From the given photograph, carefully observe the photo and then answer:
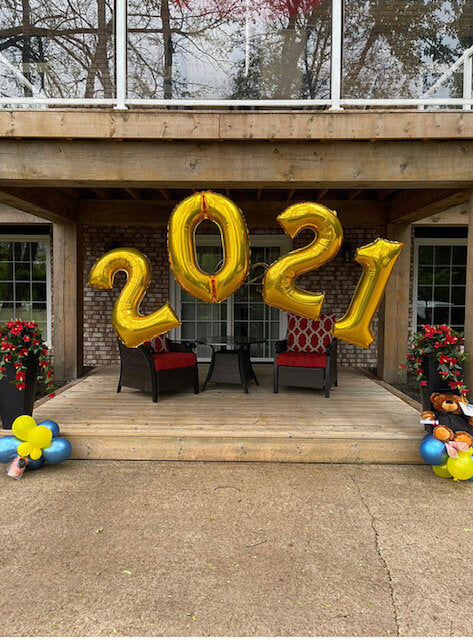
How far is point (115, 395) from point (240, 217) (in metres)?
2.70

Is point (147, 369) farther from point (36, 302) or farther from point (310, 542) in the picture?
point (36, 302)

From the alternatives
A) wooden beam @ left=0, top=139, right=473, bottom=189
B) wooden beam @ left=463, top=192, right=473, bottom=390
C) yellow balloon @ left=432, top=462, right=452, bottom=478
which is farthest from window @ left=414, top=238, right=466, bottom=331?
yellow balloon @ left=432, top=462, right=452, bottom=478

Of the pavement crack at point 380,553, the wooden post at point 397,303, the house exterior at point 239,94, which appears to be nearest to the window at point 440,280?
the wooden post at point 397,303

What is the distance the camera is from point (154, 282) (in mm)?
7270

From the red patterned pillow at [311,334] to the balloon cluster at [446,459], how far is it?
227 cm

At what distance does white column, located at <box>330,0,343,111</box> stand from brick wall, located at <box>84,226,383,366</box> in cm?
371

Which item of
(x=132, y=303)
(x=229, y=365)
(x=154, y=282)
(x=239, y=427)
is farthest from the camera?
(x=154, y=282)

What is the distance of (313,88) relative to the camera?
11.9 feet

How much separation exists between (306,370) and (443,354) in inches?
68.8

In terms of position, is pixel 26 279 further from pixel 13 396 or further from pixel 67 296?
pixel 13 396

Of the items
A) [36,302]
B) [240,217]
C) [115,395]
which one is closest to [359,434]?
[240,217]

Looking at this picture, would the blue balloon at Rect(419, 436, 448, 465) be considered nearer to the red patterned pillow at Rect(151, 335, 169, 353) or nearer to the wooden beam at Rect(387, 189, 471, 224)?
the wooden beam at Rect(387, 189, 471, 224)

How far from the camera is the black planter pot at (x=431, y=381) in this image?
3.65 meters

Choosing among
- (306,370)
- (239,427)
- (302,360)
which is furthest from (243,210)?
(239,427)
